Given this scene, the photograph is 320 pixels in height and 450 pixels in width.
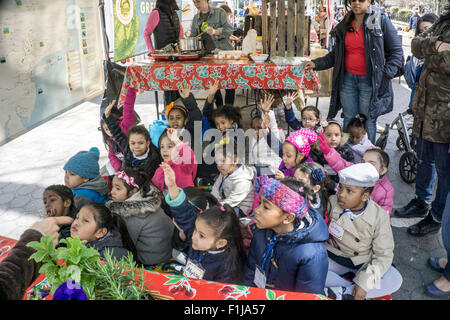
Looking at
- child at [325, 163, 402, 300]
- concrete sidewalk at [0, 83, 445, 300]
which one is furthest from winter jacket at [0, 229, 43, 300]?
concrete sidewalk at [0, 83, 445, 300]

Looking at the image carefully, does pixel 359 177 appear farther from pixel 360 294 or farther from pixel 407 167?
pixel 407 167

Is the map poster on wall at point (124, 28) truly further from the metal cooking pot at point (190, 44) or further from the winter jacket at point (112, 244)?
the winter jacket at point (112, 244)

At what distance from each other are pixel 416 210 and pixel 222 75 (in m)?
2.22

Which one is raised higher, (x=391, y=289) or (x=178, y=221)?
(x=178, y=221)

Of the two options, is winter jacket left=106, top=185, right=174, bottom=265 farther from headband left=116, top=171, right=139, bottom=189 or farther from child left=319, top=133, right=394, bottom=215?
child left=319, top=133, right=394, bottom=215

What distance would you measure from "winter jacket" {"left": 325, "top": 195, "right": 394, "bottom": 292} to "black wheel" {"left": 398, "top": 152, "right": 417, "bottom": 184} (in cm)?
193

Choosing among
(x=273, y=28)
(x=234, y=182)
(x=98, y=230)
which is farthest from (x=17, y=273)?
(x=273, y=28)

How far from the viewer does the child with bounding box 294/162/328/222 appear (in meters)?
2.30

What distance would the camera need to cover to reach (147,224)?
2.22 meters

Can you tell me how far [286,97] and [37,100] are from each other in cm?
431

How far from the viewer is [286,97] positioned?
13.3ft

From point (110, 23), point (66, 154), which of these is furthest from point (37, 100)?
point (110, 23)

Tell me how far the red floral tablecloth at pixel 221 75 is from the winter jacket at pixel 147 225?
66.0 inches
